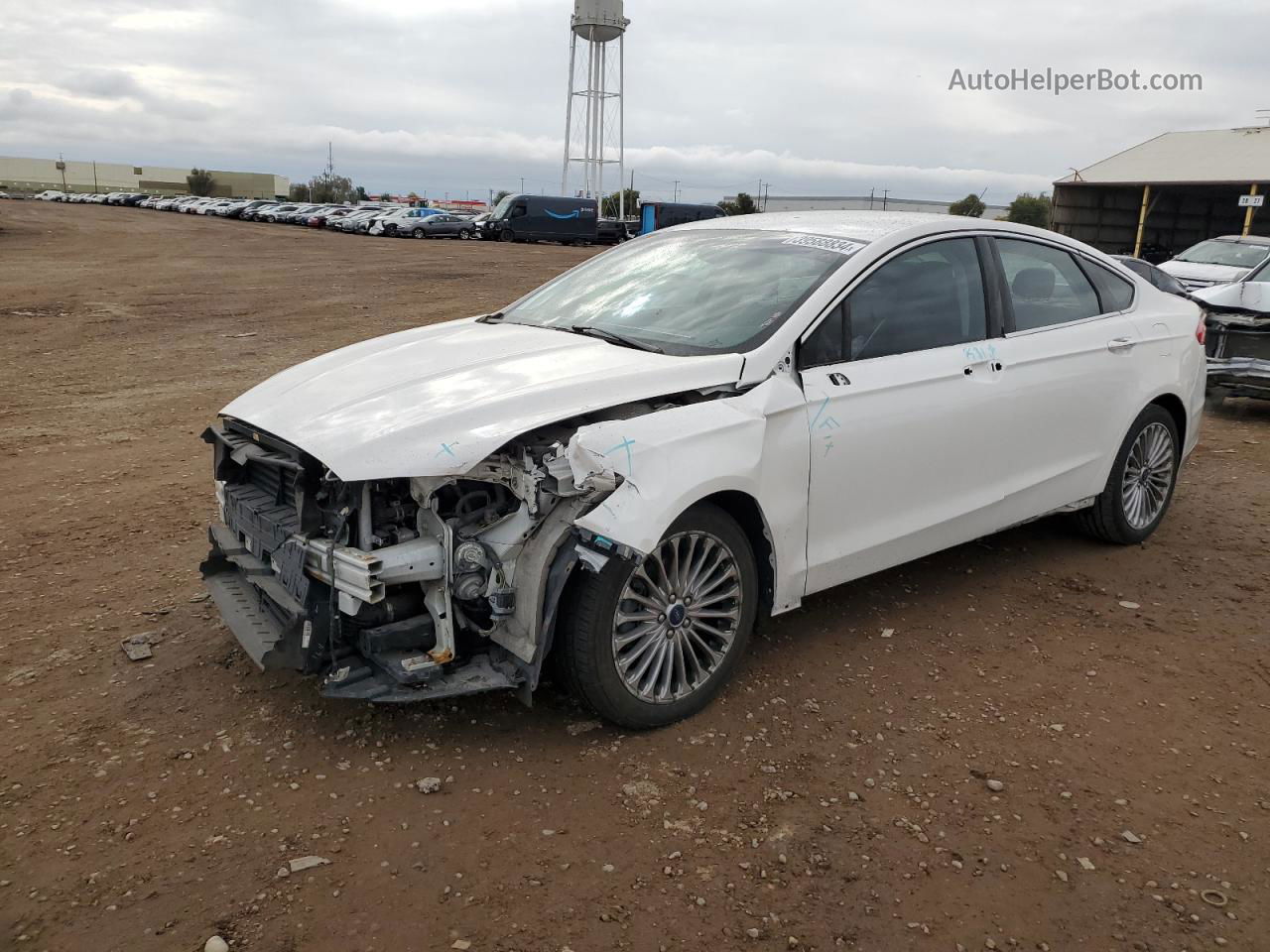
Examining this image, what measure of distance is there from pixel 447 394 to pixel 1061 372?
3.01 meters

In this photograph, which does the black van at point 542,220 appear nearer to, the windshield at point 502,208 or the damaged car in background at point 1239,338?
the windshield at point 502,208

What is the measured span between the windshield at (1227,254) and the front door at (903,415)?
9823 mm

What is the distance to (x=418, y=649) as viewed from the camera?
11.0 feet

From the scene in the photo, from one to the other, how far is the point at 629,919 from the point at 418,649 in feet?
3.81

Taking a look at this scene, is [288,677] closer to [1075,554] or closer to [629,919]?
[629,919]

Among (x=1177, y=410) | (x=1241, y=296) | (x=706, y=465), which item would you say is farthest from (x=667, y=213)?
(x=706, y=465)

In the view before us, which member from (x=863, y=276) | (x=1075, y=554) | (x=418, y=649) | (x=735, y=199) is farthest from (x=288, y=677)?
(x=735, y=199)

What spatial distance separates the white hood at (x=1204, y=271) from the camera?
462 inches

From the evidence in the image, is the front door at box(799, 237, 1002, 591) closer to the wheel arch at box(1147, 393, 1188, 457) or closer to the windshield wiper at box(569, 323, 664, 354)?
the windshield wiper at box(569, 323, 664, 354)

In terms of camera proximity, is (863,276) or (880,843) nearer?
(880,843)

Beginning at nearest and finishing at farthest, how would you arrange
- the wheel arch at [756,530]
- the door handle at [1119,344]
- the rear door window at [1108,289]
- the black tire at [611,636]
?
the black tire at [611,636], the wheel arch at [756,530], the door handle at [1119,344], the rear door window at [1108,289]

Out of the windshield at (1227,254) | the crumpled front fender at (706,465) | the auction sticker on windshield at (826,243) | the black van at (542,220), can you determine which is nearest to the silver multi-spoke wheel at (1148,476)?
the auction sticker on windshield at (826,243)

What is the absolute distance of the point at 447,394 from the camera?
3.49m

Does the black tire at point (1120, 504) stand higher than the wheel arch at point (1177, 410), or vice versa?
the wheel arch at point (1177, 410)
